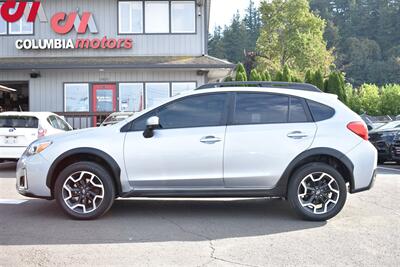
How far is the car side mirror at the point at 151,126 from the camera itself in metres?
6.46

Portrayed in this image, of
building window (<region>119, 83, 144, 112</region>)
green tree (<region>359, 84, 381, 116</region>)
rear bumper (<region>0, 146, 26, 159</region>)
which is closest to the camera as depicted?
rear bumper (<region>0, 146, 26, 159</region>)

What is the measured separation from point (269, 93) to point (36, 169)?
10.6ft

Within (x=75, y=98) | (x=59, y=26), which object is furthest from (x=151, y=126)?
(x=59, y=26)

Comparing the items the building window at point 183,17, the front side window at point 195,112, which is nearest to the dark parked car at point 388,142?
the front side window at point 195,112

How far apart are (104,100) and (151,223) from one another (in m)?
14.1

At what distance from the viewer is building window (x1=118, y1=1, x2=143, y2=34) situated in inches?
808

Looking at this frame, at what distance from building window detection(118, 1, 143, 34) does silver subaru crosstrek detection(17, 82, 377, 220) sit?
47.6ft

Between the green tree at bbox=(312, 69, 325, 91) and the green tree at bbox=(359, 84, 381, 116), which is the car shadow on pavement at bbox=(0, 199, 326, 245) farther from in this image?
the green tree at bbox=(359, 84, 381, 116)

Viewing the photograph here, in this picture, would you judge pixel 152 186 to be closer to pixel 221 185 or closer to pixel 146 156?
pixel 146 156

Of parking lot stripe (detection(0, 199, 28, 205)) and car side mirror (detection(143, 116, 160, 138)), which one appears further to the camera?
parking lot stripe (detection(0, 199, 28, 205))

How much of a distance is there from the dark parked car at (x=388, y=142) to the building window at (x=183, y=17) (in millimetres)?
8945

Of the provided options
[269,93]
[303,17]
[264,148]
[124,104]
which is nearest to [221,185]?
[264,148]

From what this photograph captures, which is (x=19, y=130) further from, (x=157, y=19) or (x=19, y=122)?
(x=157, y=19)

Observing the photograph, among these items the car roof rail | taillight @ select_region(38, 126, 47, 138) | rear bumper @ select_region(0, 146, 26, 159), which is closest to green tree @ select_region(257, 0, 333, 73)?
taillight @ select_region(38, 126, 47, 138)
